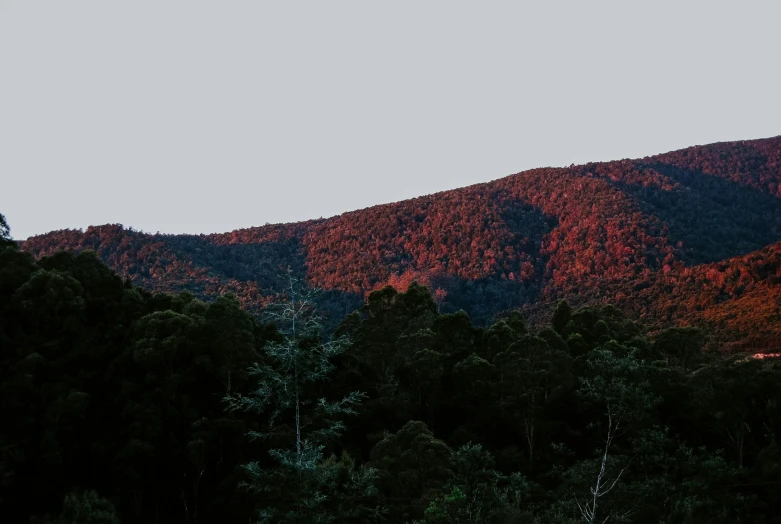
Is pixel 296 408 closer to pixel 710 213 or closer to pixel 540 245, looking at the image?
pixel 540 245

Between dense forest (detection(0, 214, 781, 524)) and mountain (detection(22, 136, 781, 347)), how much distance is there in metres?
34.5

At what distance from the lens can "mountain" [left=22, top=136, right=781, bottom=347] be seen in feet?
289

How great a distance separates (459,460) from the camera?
80.6 feet

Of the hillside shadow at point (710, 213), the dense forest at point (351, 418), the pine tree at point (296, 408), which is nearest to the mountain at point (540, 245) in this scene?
the hillside shadow at point (710, 213)

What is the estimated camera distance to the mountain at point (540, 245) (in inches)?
3472

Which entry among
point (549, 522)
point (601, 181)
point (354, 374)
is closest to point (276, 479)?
point (549, 522)

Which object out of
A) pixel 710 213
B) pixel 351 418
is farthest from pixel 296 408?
pixel 710 213

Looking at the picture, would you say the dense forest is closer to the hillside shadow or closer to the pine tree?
the pine tree

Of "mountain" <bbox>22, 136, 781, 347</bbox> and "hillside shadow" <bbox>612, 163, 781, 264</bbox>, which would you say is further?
"hillside shadow" <bbox>612, 163, 781, 264</bbox>

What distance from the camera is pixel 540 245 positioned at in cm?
11606

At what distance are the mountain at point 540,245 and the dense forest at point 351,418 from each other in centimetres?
3448

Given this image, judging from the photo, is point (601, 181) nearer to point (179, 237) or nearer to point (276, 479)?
point (179, 237)

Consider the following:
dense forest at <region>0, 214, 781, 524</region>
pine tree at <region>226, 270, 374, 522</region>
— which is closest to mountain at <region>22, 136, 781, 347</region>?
dense forest at <region>0, 214, 781, 524</region>

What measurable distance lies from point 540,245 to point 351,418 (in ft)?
257
